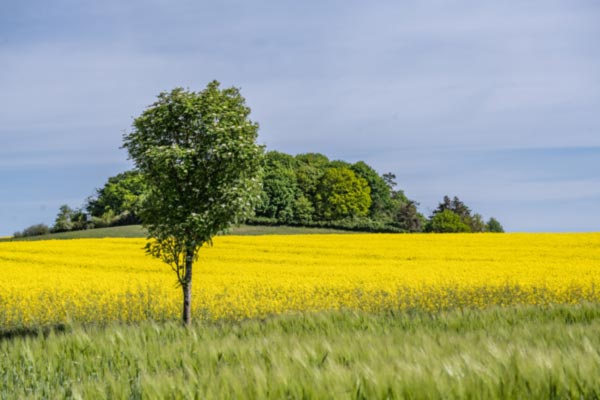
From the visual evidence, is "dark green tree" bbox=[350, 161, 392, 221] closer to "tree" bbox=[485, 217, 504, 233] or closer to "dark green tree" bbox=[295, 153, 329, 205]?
"dark green tree" bbox=[295, 153, 329, 205]

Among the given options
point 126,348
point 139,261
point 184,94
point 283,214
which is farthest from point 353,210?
point 126,348

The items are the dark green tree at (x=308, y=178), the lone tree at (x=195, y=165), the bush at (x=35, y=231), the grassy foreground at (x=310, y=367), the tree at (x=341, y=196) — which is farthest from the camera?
the dark green tree at (x=308, y=178)

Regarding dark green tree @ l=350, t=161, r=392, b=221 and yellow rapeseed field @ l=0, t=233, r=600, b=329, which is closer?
yellow rapeseed field @ l=0, t=233, r=600, b=329

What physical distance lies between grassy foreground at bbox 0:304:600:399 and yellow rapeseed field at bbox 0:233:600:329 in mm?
7260

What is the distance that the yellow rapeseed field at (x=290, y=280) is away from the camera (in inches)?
712

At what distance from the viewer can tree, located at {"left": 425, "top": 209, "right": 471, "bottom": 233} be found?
215 feet

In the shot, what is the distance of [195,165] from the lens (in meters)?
14.2

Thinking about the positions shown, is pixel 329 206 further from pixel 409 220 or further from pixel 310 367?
pixel 310 367

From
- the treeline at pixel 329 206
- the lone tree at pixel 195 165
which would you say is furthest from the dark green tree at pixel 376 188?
the lone tree at pixel 195 165

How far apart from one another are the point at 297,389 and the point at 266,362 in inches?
66.7

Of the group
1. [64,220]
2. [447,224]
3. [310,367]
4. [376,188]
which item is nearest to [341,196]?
[376,188]

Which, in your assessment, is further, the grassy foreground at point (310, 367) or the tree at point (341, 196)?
the tree at point (341, 196)

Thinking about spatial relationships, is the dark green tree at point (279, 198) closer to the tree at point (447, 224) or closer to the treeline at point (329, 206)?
the treeline at point (329, 206)

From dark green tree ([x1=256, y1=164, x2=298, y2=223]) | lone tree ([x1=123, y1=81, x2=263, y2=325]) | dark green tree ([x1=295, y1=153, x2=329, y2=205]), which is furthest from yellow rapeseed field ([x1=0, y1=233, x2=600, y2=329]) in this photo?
dark green tree ([x1=295, y1=153, x2=329, y2=205])
